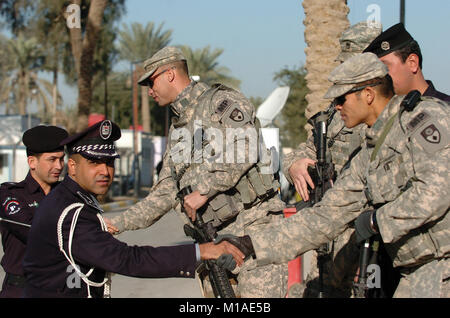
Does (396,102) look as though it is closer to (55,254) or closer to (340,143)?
(340,143)

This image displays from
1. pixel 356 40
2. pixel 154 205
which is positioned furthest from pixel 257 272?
pixel 356 40

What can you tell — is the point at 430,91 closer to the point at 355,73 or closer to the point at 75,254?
the point at 355,73

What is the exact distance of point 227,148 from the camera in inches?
170

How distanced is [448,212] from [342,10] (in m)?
6.04

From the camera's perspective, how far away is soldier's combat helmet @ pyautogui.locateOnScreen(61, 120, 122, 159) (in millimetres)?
3285

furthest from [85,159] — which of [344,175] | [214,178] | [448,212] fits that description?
[448,212]

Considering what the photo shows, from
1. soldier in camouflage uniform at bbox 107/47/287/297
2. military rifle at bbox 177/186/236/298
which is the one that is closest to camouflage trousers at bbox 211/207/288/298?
soldier in camouflage uniform at bbox 107/47/287/297

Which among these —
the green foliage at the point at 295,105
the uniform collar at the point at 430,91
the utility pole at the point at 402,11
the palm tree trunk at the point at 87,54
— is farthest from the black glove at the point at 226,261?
the green foliage at the point at 295,105

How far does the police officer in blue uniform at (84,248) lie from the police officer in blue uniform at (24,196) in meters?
0.79

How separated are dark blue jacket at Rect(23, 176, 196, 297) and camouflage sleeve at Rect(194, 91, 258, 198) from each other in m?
1.12

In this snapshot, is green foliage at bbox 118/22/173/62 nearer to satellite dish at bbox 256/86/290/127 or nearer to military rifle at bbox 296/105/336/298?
satellite dish at bbox 256/86/290/127

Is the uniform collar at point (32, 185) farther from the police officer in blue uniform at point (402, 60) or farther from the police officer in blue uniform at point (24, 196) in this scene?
the police officer in blue uniform at point (402, 60)

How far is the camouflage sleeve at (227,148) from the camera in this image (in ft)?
14.1

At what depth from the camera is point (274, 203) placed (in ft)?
15.0
